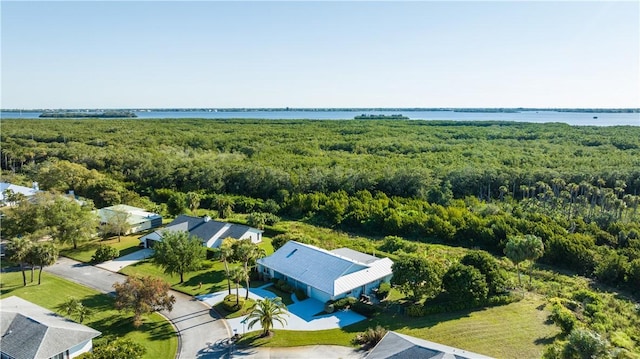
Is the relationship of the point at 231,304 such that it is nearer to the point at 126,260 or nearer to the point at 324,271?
the point at 324,271

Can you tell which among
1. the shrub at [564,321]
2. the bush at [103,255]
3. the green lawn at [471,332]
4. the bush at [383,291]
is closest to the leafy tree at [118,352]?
the green lawn at [471,332]

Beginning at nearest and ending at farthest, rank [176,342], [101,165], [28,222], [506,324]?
[176,342] → [506,324] → [28,222] → [101,165]

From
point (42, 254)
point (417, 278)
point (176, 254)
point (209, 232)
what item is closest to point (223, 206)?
point (209, 232)

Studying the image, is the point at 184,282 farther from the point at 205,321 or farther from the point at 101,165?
the point at 101,165

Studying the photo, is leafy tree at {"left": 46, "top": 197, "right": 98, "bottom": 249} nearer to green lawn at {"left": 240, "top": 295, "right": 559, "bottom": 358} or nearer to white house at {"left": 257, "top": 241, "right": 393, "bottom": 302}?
white house at {"left": 257, "top": 241, "right": 393, "bottom": 302}

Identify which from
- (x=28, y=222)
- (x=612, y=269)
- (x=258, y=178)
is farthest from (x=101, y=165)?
(x=612, y=269)

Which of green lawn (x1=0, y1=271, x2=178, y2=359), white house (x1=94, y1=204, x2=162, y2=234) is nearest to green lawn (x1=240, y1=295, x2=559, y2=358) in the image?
green lawn (x1=0, y1=271, x2=178, y2=359)
